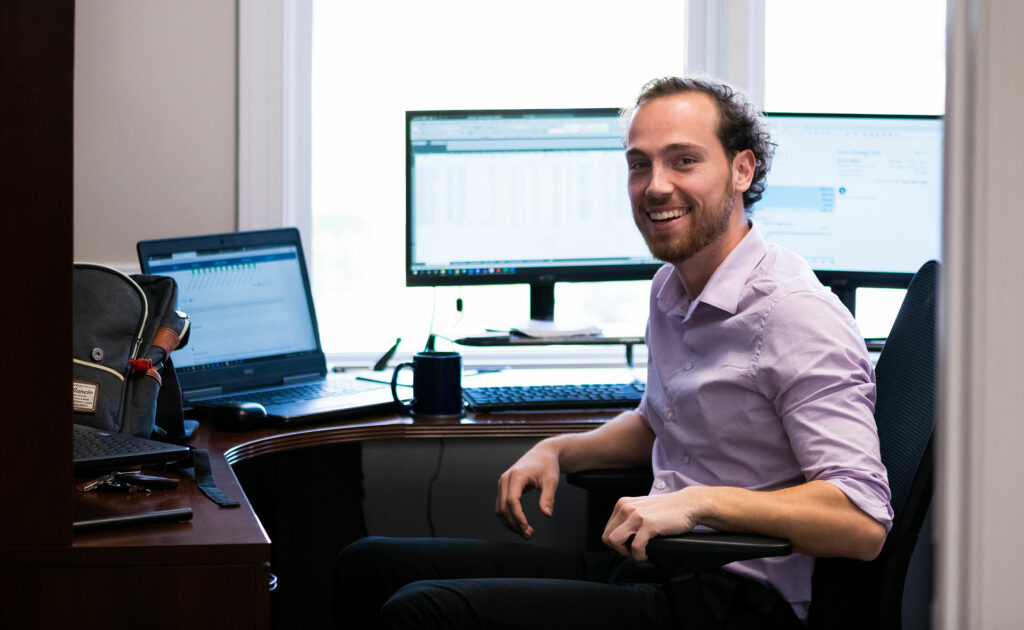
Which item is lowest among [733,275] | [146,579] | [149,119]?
[146,579]

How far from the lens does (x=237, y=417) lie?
1696 mm

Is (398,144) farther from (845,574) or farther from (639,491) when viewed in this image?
(845,574)

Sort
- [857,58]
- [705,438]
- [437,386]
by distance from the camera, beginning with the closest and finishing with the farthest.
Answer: [705,438] < [437,386] < [857,58]

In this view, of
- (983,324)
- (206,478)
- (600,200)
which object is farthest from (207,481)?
(600,200)

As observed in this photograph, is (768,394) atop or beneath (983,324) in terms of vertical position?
beneath

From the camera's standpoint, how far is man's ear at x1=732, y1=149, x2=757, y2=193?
5.09 ft

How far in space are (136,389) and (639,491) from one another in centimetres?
77

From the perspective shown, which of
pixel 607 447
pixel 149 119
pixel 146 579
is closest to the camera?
pixel 146 579

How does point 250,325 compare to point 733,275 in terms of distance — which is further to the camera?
point 250,325

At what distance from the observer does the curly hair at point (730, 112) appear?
1543 millimetres

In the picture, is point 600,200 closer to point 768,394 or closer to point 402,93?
point 402,93

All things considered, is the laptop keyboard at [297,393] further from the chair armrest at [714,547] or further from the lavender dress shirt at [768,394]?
the chair armrest at [714,547]

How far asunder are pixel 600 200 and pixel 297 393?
0.77m

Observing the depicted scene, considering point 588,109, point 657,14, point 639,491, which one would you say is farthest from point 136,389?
point 657,14
